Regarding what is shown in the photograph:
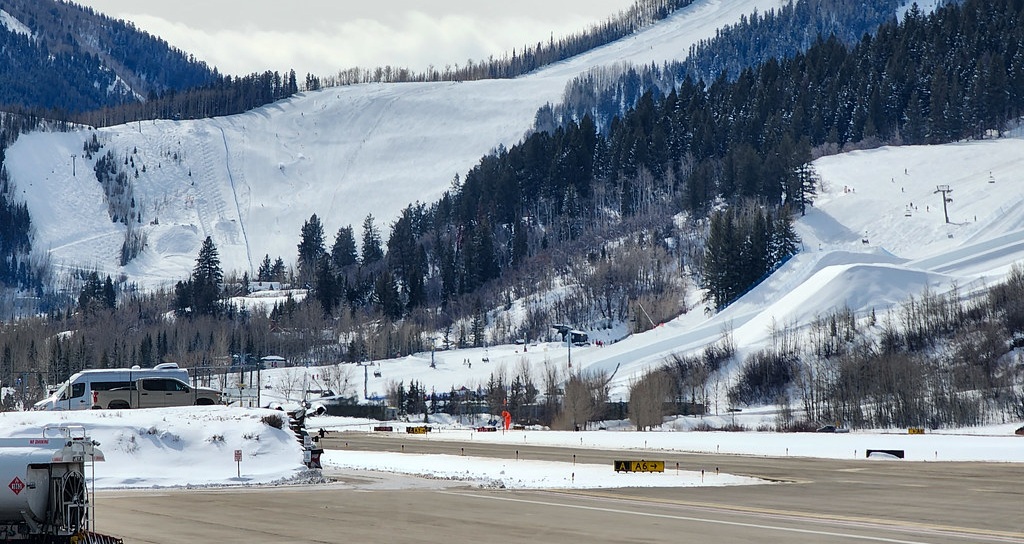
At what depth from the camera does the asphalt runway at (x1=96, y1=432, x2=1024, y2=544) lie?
977 inches

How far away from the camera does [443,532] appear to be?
2544cm

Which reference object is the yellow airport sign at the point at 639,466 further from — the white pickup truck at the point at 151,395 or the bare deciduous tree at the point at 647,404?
the bare deciduous tree at the point at 647,404

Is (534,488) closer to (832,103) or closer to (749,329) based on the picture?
(749,329)

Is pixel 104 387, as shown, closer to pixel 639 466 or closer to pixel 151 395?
pixel 151 395

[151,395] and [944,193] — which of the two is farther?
[944,193]

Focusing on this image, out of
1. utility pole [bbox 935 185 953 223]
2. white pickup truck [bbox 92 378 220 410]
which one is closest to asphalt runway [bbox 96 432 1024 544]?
white pickup truck [bbox 92 378 220 410]

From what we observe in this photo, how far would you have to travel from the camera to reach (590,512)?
2966 cm

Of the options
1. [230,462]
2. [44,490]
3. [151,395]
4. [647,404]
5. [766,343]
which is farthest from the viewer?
[766,343]

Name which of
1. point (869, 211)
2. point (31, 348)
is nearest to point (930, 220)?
point (869, 211)

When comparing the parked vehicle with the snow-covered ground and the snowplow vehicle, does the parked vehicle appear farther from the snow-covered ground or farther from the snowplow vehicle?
the snowplow vehicle

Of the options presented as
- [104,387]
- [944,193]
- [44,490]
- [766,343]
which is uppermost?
[944,193]

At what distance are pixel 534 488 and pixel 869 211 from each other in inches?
5141

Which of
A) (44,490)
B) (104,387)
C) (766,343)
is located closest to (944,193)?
(766,343)

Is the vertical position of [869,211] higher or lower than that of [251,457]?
higher
